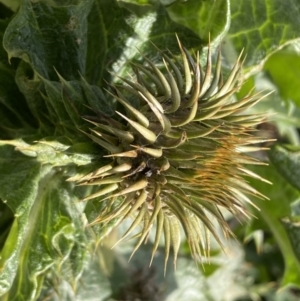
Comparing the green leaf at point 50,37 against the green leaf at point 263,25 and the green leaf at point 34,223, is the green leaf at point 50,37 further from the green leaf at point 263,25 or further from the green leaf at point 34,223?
the green leaf at point 263,25

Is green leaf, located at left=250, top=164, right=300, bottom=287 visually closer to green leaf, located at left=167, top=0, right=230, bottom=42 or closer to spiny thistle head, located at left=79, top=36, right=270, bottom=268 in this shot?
green leaf, located at left=167, top=0, right=230, bottom=42

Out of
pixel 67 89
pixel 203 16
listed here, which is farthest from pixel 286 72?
pixel 67 89

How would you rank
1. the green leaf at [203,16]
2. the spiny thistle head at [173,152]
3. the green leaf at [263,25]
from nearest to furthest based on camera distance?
the spiny thistle head at [173,152] → the green leaf at [203,16] → the green leaf at [263,25]

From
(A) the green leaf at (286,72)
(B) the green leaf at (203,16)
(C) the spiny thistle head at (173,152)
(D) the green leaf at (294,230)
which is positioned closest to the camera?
(C) the spiny thistle head at (173,152)

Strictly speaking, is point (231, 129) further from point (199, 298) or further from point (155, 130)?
point (199, 298)

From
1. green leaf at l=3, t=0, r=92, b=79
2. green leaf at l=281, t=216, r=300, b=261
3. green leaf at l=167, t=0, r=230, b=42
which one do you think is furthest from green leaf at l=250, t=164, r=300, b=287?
green leaf at l=3, t=0, r=92, b=79

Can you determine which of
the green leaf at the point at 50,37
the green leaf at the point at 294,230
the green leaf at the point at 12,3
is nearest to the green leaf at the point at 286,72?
the green leaf at the point at 294,230

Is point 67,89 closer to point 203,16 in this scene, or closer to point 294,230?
point 203,16
